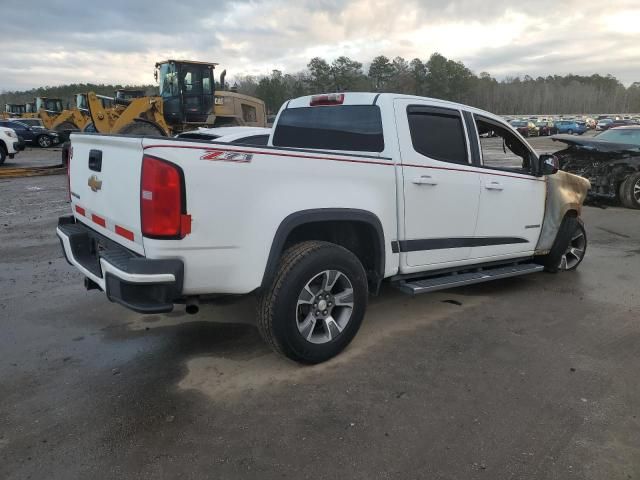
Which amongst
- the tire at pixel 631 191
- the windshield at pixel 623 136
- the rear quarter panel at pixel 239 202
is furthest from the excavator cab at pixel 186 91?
the rear quarter panel at pixel 239 202

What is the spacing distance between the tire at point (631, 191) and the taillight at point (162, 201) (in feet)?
34.2

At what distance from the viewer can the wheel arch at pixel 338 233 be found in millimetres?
3299

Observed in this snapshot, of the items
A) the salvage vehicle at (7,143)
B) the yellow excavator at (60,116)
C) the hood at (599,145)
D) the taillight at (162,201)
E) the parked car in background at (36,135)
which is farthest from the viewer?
the yellow excavator at (60,116)

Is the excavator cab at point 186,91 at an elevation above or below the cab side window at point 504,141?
above

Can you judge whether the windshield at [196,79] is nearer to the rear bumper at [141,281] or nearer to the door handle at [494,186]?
the door handle at [494,186]

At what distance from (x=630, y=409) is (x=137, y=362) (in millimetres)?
3345

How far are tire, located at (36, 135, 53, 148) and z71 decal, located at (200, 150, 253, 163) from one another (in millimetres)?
28749

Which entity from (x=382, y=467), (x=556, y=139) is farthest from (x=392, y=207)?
(x=556, y=139)

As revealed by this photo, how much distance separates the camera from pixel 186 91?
62.1ft

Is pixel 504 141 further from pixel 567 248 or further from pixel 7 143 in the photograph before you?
pixel 7 143

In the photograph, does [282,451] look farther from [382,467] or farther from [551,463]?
[551,463]

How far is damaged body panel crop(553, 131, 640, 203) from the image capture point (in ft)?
34.5

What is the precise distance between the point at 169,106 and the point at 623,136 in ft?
49.5

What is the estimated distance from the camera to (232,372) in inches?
142
